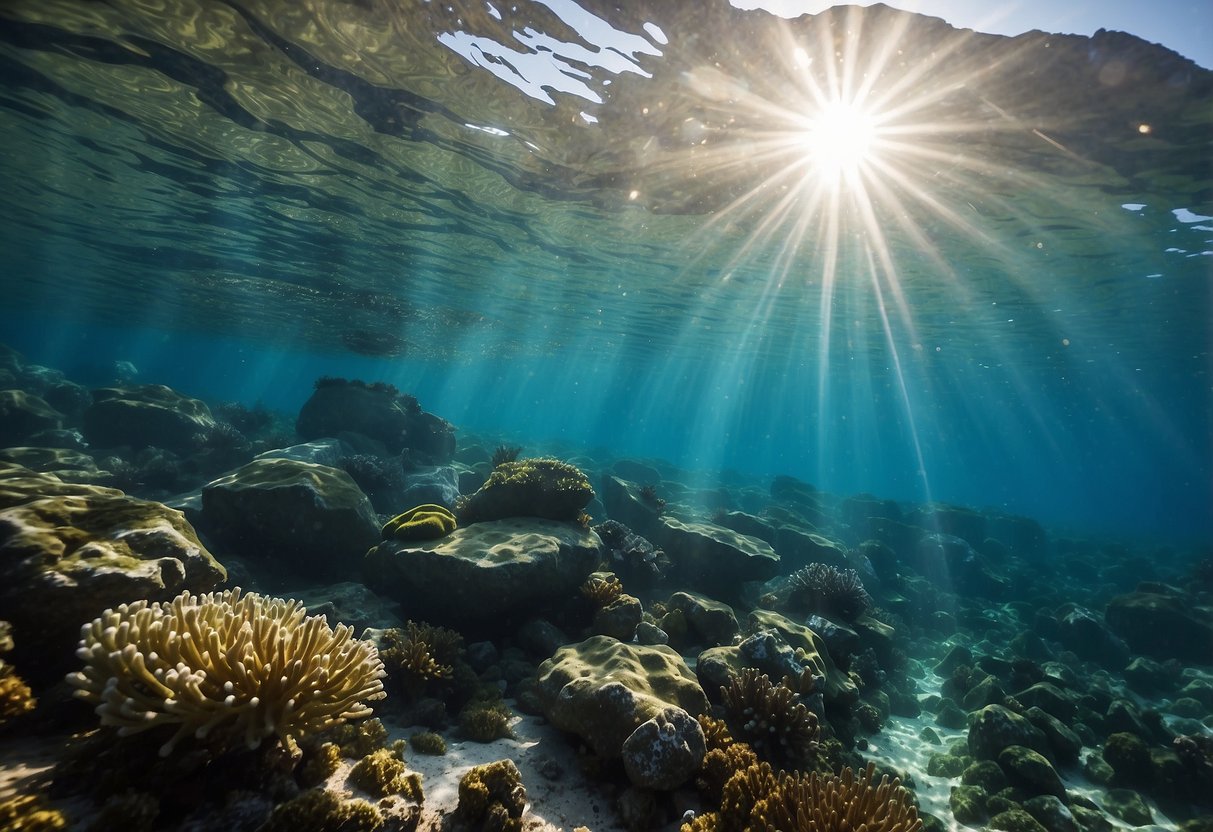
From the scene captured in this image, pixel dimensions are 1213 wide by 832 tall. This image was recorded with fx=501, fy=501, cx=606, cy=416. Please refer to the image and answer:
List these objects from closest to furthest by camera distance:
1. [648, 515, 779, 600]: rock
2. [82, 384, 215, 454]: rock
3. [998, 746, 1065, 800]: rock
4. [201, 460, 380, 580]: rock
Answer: [998, 746, 1065, 800]: rock → [201, 460, 380, 580]: rock → [648, 515, 779, 600]: rock → [82, 384, 215, 454]: rock

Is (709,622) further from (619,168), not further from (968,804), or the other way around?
(619,168)

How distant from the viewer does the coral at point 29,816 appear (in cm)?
286

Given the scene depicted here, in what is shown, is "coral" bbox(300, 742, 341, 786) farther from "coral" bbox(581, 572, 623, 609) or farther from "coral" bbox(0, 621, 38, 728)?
"coral" bbox(581, 572, 623, 609)

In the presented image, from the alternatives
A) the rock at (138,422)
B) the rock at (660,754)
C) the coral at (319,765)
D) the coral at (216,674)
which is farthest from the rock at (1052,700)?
the rock at (138,422)

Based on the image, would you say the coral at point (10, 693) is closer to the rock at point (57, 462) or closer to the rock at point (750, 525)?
the rock at point (57, 462)

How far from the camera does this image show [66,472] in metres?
12.9

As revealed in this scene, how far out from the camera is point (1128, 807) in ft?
25.9

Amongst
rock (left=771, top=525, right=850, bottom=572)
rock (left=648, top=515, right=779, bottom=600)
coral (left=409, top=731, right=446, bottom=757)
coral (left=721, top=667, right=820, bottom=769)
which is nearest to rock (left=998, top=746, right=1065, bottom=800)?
coral (left=721, top=667, right=820, bottom=769)

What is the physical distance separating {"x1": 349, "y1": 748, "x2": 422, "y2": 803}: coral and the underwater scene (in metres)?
0.04

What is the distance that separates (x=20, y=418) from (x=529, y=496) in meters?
20.3

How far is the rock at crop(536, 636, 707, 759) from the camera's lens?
525 centimetres

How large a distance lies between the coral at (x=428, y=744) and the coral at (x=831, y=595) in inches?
381

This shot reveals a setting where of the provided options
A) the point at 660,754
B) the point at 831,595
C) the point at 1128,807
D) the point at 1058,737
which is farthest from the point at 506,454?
the point at 1128,807

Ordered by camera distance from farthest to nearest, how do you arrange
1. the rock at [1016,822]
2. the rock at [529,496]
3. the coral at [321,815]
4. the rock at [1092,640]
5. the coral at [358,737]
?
the rock at [1092,640] → the rock at [529,496] → the rock at [1016,822] → the coral at [358,737] → the coral at [321,815]
